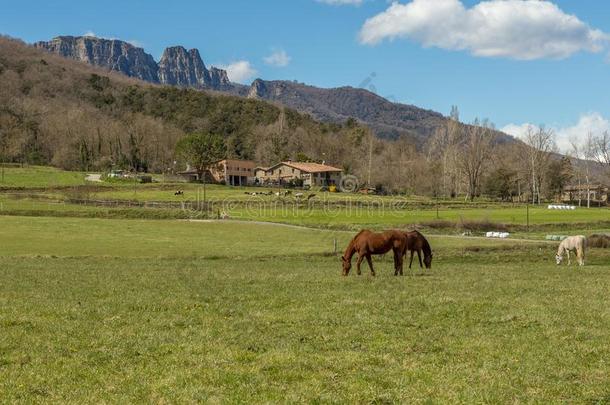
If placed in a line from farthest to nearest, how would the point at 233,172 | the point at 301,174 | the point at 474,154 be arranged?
the point at 233,172, the point at 301,174, the point at 474,154

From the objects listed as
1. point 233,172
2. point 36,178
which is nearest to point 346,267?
point 36,178

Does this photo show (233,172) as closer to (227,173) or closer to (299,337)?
(227,173)

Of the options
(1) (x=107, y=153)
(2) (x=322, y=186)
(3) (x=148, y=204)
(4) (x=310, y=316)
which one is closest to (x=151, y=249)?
(4) (x=310, y=316)

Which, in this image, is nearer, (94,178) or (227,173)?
(94,178)

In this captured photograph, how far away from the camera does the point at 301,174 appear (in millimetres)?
154875

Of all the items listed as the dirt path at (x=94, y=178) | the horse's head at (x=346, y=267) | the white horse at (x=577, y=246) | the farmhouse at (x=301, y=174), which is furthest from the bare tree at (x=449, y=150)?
the horse's head at (x=346, y=267)

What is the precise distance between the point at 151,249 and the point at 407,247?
79.0ft

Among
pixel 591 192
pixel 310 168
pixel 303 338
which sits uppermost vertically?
pixel 310 168

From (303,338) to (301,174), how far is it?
469 ft

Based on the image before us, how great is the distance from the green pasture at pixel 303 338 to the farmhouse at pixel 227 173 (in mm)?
128587

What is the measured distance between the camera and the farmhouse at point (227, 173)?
152 metres

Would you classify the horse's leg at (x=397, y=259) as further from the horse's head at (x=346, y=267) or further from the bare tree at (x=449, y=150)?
the bare tree at (x=449, y=150)

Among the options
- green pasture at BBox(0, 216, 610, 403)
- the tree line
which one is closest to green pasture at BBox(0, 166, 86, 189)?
the tree line

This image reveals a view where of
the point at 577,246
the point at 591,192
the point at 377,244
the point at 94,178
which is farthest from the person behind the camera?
the point at 591,192
